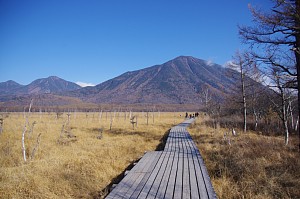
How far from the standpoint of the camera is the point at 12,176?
20.4ft

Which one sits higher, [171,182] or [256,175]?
[171,182]

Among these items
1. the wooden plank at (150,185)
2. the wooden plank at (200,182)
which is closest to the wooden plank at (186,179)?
the wooden plank at (200,182)

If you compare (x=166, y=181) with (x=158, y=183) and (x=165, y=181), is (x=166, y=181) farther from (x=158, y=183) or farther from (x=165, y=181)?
(x=158, y=183)

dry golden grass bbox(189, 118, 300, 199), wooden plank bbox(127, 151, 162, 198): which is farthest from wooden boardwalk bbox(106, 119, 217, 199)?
dry golden grass bbox(189, 118, 300, 199)

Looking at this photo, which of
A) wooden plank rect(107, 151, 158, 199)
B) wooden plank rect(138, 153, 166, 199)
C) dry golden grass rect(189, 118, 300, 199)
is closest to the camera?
wooden plank rect(138, 153, 166, 199)

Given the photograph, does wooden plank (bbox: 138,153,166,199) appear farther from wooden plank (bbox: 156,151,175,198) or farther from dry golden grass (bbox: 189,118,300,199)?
dry golden grass (bbox: 189,118,300,199)

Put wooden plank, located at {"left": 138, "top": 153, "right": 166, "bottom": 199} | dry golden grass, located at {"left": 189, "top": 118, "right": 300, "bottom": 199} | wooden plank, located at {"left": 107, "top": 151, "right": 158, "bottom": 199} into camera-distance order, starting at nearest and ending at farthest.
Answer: wooden plank, located at {"left": 138, "top": 153, "right": 166, "bottom": 199}, wooden plank, located at {"left": 107, "top": 151, "right": 158, "bottom": 199}, dry golden grass, located at {"left": 189, "top": 118, "right": 300, "bottom": 199}

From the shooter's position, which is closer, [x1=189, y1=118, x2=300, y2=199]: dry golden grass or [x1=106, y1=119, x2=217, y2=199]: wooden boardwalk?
[x1=106, y1=119, x2=217, y2=199]: wooden boardwalk

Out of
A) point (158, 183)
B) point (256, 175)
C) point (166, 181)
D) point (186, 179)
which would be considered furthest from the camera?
point (256, 175)

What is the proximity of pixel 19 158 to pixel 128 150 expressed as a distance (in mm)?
5164

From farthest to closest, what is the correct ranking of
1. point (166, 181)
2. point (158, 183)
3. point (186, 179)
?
point (186, 179)
point (166, 181)
point (158, 183)

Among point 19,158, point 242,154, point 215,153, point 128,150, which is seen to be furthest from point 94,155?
point 242,154

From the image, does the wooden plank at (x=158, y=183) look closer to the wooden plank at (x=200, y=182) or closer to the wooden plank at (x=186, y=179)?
the wooden plank at (x=186, y=179)

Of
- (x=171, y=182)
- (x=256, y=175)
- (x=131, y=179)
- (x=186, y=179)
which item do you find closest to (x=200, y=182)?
(x=186, y=179)
